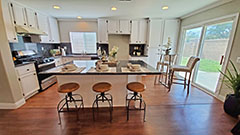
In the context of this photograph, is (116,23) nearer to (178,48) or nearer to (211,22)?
(178,48)

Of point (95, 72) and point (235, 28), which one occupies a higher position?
point (235, 28)

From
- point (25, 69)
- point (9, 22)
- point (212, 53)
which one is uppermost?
point (9, 22)

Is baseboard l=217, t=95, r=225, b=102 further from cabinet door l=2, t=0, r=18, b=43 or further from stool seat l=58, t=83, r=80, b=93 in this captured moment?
cabinet door l=2, t=0, r=18, b=43

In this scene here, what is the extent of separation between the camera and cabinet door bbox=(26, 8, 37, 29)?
2.92 metres

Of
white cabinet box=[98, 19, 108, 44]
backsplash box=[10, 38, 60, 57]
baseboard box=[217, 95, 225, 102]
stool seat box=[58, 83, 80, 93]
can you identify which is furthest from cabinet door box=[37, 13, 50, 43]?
baseboard box=[217, 95, 225, 102]

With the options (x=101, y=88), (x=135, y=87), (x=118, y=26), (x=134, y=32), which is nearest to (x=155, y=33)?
(x=134, y=32)

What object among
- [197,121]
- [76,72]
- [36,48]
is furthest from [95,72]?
[36,48]

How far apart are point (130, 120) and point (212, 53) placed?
123 inches

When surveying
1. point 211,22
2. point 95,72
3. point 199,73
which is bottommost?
point 199,73

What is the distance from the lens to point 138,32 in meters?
4.45

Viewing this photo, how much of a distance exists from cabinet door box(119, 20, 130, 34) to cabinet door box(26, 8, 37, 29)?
3043 mm

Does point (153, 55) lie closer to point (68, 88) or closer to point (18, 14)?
point (68, 88)

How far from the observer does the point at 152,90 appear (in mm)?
3162

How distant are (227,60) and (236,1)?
1356mm
